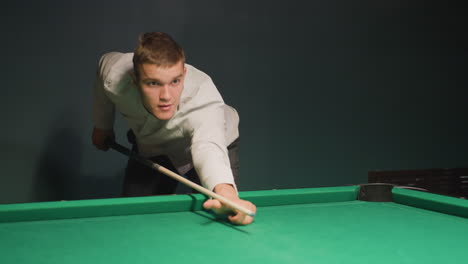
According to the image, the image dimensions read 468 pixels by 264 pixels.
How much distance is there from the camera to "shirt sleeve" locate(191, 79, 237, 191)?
1833mm

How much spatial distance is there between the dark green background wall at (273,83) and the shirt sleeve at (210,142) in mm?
1232

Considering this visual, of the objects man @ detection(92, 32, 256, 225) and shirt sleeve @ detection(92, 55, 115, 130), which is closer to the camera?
man @ detection(92, 32, 256, 225)

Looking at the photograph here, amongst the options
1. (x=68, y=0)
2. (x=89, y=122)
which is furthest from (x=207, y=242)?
(x=68, y=0)

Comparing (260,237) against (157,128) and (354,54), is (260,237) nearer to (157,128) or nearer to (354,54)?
(157,128)

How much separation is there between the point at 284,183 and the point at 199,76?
5.47 ft

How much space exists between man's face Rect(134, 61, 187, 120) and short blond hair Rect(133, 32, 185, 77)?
0.02m

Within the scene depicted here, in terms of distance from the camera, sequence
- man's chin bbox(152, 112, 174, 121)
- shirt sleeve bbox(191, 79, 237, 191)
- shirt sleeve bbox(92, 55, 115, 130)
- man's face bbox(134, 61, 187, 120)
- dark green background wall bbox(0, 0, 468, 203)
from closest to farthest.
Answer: shirt sleeve bbox(191, 79, 237, 191), man's face bbox(134, 61, 187, 120), man's chin bbox(152, 112, 174, 121), shirt sleeve bbox(92, 55, 115, 130), dark green background wall bbox(0, 0, 468, 203)

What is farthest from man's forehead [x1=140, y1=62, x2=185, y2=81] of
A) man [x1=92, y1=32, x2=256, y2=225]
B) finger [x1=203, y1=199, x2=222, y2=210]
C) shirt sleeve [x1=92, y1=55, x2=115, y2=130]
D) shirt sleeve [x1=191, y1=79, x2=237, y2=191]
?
finger [x1=203, y1=199, x2=222, y2=210]

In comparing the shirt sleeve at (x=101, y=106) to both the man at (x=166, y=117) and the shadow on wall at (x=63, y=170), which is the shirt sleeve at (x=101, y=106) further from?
the shadow on wall at (x=63, y=170)

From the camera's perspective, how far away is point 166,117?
2.18 m

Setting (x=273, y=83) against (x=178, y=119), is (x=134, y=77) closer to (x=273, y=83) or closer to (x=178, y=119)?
(x=178, y=119)

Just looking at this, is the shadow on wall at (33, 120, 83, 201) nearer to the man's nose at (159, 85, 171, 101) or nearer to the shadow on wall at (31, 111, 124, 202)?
the shadow on wall at (31, 111, 124, 202)

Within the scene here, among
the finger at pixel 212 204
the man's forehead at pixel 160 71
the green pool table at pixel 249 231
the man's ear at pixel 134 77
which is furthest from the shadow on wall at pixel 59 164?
the finger at pixel 212 204

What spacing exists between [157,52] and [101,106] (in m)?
0.70
